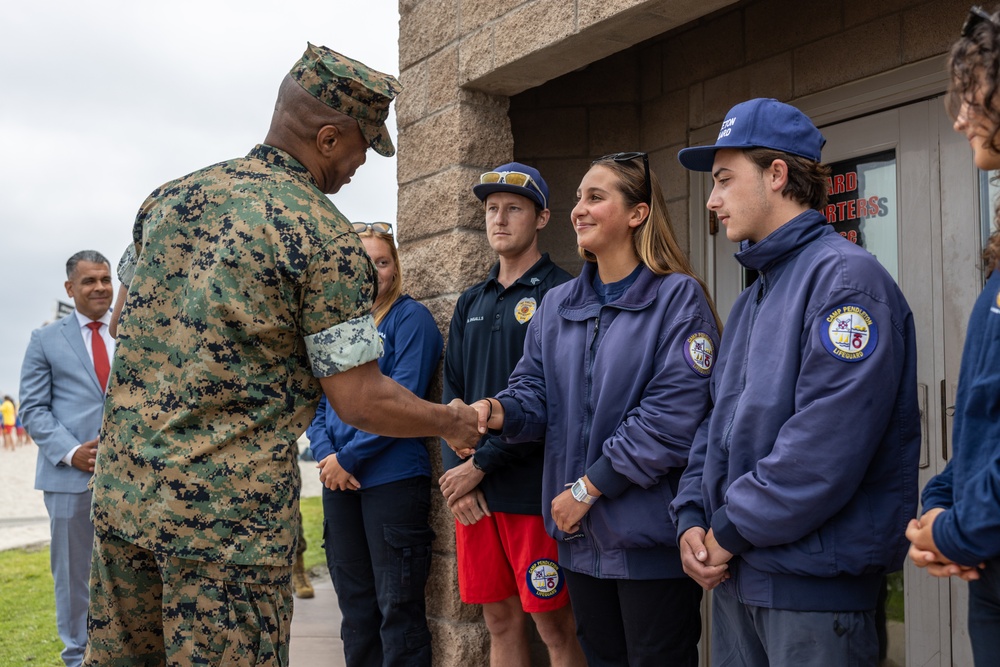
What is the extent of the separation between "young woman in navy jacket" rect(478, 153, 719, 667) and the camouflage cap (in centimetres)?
99

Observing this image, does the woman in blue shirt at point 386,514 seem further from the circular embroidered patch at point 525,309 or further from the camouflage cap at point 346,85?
the camouflage cap at point 346,85

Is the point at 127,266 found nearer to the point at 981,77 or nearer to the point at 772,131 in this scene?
the point at 772,131

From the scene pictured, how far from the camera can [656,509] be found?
2.95 metres

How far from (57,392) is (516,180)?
3026mm

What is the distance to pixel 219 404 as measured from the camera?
231 cm

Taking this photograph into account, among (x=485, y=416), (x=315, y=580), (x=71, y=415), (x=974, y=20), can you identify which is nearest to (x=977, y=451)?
(x=974, y=20)

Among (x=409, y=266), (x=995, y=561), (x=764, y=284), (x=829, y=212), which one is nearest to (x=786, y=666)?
(x=995, y=561)

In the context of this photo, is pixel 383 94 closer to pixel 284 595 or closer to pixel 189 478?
pixel 189 478

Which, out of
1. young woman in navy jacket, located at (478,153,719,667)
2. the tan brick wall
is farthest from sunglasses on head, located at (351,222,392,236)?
young woman in navy jacket, located at (478,153,719,667)

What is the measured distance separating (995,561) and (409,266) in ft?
11.0

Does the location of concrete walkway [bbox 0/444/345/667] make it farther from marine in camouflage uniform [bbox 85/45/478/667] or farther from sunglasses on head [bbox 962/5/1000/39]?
sunglasses on head [bbox 962/5/1000/39]

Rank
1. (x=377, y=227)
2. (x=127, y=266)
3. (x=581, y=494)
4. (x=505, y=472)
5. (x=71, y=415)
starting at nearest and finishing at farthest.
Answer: (x=127, y=266)
(x=581, y=494)
(x=505, y=472)
(x=377, y=227)
(x=71, y=415)

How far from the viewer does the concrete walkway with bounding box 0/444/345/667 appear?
5.43 metres

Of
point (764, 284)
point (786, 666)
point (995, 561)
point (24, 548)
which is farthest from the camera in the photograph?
point (24, 548)
